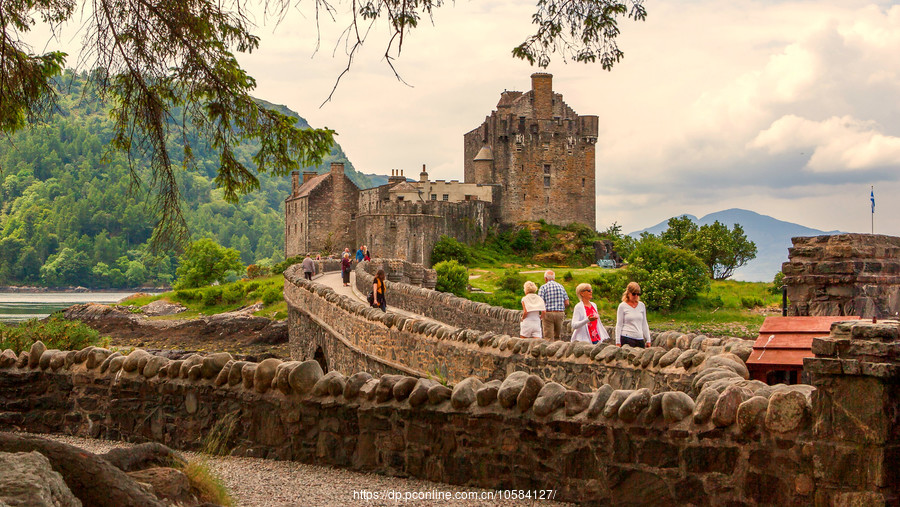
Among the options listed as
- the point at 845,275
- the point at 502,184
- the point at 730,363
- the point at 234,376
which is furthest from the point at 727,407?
the point at 502,184

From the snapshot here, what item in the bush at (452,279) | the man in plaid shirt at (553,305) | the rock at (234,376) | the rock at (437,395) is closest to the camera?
the rock at (437,395)

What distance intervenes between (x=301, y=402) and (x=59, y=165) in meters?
135

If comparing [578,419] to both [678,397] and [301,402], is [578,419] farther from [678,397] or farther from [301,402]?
[301,402]

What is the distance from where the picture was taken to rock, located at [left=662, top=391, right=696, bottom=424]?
17.8 feet

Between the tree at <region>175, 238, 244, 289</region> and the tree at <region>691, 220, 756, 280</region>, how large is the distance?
35.6 meters

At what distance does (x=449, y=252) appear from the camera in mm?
58281

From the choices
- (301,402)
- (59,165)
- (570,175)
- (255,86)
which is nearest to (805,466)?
(301,402)

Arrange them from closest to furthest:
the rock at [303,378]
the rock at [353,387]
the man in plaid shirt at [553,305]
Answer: the rock at [353,387] < the rock at [303,378] < the man in plaid shirt at [553,305]

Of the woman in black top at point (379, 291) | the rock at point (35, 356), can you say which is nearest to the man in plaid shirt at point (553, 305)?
the rock at point (35, 356)

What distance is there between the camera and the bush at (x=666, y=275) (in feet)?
152

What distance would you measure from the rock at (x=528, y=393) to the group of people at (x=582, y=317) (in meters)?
3.82

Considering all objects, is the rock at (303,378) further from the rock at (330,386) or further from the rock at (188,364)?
the rock at (188,364)

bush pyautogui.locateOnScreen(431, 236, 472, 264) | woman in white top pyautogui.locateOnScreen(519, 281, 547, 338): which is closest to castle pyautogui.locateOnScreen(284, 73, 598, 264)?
bush pyautogui.locateOnScreen(431, 236, 472, 264)

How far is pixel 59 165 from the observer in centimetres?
12888
